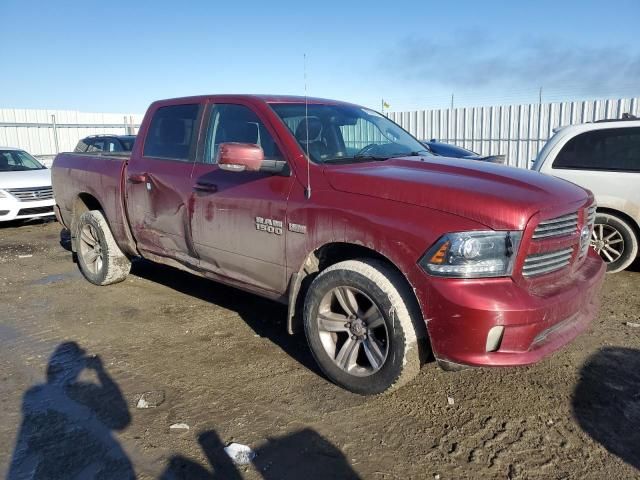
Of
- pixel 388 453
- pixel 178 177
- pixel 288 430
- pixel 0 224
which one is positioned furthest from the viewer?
pixel 0 224

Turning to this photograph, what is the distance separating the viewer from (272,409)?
3115mm

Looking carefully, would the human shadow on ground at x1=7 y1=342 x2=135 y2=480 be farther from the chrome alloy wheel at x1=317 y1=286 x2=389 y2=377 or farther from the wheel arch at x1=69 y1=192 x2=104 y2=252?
the wheel arch at x1=69 y1=192 x2=104 y2=252

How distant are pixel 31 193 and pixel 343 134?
7861 mm

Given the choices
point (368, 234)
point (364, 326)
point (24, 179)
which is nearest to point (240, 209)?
point (368, 234)

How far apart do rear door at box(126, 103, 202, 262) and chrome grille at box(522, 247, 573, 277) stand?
8.67 feet

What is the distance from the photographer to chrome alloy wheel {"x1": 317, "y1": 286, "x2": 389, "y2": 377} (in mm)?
3107

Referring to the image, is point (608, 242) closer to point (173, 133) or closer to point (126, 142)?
point (173, 133)

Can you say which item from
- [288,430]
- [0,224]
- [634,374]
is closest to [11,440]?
[288,430]

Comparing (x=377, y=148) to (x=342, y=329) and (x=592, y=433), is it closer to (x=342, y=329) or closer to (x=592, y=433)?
(x=342, y=329)

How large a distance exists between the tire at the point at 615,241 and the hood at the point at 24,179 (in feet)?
30.7

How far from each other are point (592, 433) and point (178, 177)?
11.4 ft

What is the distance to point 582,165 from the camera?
233 inches

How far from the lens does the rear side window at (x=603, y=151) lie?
5664mm

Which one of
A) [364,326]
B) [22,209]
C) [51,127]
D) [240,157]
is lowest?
[22,209]
